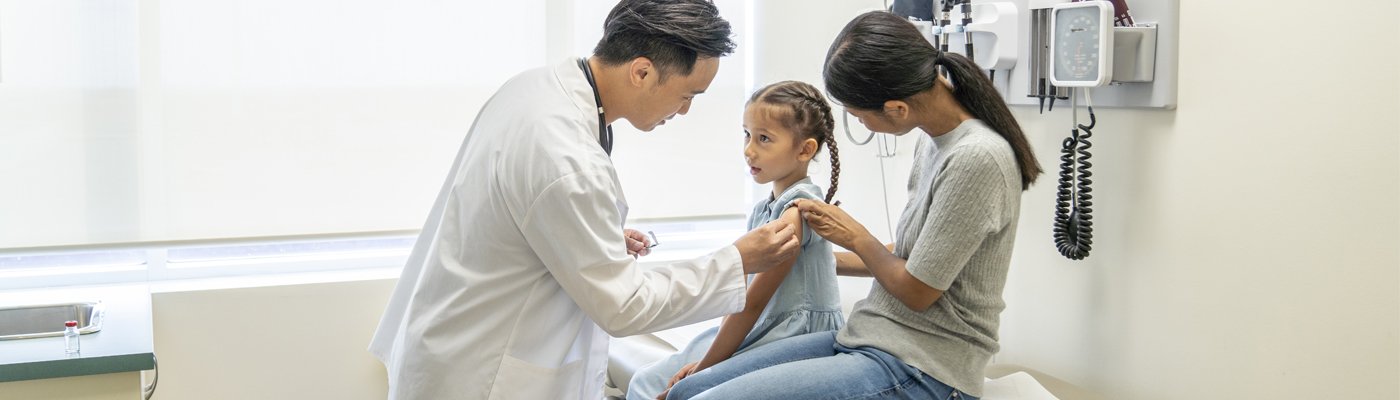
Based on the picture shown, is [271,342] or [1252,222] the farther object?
[271,342]

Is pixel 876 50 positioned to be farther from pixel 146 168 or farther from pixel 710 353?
pixel 146 168

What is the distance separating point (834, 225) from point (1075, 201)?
1.86 feet

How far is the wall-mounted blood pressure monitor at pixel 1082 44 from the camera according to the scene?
1.79 meters

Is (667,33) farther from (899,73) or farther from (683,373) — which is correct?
(683,373)

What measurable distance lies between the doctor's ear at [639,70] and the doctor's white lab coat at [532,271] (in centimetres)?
7

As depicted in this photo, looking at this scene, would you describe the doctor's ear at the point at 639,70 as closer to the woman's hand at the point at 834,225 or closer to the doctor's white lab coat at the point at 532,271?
the doctor's white lab coat at the point at 532,271

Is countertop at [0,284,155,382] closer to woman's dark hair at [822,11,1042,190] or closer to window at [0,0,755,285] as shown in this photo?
window at [0,0,755,285]

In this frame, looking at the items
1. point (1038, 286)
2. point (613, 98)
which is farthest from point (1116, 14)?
point (613, 98)

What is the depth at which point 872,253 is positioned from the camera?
1677 mm

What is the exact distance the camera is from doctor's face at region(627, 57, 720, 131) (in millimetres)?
1602

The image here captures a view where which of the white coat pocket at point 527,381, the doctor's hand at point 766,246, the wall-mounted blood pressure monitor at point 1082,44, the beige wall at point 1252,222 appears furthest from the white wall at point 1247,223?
the white coat pocket at point 527,381

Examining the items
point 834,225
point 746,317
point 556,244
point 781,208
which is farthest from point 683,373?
point 556,244

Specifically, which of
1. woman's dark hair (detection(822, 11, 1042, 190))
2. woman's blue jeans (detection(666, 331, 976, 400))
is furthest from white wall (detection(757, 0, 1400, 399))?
woman's blue jeans (detection(666, 331, 976, 400))

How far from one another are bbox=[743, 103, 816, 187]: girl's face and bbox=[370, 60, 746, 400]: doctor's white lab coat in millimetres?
324
